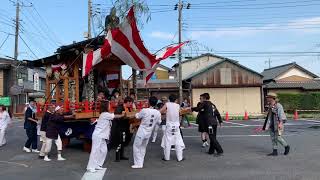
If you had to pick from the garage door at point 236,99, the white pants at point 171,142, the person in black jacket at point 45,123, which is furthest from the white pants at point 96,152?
the garage door at point 236,99

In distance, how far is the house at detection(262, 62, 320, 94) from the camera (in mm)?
46750

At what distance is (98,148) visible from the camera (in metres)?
9.99

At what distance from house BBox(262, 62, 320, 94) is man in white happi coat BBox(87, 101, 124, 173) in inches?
1516

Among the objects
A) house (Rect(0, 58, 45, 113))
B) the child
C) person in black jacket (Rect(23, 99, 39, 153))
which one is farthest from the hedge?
person in black jacket (Rect(23, 99, 39, 153))

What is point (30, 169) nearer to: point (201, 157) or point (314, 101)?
point (201, 157)

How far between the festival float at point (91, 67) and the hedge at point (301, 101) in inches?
1172

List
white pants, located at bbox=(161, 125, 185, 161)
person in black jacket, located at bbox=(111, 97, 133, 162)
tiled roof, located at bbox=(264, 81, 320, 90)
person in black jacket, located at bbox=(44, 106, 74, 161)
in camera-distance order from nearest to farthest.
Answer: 1. white pants, located at bbox=(161, 125, 185, 161)
2. person in black jacket, located at bbox=(111, 97, 133, 162)
3. person in black jacket, located at bbox=(44, 106, 74, 161)
4. tiled roof, located at bbox=(264, 81, 320, 90)

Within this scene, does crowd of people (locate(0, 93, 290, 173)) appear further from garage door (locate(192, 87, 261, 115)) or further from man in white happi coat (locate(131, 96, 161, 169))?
garage door (locate(192, 87, 261, 115))

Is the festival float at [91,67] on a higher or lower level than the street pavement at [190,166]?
higher

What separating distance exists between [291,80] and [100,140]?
4739 centimetres

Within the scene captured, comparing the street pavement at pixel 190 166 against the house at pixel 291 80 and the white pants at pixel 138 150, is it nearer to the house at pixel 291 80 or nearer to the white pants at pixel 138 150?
the white pants at pixel 138 150

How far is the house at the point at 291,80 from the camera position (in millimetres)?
46750

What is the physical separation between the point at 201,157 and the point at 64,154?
4340 millimetres

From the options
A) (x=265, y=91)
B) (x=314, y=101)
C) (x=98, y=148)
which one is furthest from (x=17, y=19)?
(x=98, y=148)
